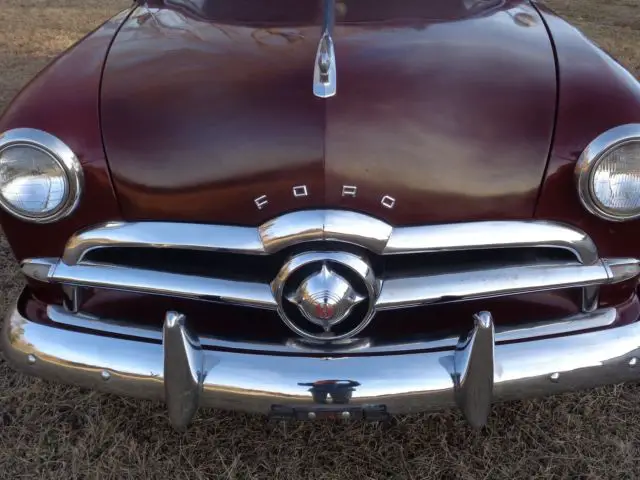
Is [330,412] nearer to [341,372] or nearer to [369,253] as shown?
[341,372]

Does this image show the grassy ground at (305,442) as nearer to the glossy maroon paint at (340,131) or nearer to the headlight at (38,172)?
the glossy maroon paint at (340,131)

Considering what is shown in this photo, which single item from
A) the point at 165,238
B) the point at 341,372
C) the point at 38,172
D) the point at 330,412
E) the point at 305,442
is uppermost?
the point at 38,172

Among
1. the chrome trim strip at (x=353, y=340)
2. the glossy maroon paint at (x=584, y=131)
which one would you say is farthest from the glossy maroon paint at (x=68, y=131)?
the glossy maroon paint at (x=584, y=131)

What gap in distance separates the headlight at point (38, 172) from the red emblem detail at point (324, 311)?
0.68 metres

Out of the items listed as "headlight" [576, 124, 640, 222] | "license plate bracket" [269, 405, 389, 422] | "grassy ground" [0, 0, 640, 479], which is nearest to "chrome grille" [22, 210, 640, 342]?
"headlight" [576, 124, 640, 222]

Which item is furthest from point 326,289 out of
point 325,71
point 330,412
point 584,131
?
point 584,131

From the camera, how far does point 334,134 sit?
5.35 ft

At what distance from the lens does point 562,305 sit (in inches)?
71.9

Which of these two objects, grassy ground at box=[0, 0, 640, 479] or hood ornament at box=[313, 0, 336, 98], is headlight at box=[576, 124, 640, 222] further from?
grassy ground at box=[0, 0, 640, 479]

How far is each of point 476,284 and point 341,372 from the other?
1.33 feet

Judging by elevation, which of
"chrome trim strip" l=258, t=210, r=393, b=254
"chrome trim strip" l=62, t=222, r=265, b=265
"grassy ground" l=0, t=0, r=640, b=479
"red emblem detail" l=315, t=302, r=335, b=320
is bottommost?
"grassy ground" l=0, t=0, r=640, b=479

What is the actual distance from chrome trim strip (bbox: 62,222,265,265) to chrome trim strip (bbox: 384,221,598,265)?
0.35m

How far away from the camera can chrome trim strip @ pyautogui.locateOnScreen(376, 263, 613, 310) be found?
1.66 m

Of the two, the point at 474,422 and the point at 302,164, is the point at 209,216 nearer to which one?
the point at 302,164
